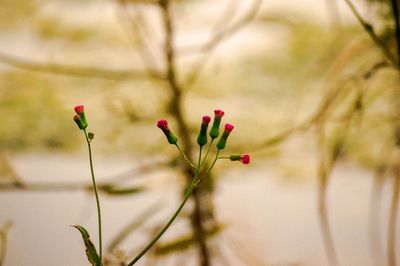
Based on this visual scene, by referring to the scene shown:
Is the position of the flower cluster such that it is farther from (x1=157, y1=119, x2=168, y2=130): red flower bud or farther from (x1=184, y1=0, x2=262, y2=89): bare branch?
(x1=184, y1=0, x2=262, y2=89): bare branch

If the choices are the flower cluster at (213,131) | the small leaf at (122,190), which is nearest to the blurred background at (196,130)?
the small leaf at (122,190)

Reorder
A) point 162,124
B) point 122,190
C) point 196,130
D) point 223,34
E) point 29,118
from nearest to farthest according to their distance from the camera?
point 162,124, point 122,190, point 223,34, point 196,130, point 29,118

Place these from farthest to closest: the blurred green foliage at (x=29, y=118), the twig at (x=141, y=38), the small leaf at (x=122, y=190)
Answer: the blurred green foliage at (x=29, y=118) < the twig at (x=141, y=38) < the small leaf at (x=122, y=190)

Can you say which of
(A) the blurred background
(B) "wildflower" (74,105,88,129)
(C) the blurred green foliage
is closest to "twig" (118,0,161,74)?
(A) the blurred background

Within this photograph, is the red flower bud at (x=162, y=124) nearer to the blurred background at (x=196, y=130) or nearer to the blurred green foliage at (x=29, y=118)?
the blurred background at (x=196, y=130)

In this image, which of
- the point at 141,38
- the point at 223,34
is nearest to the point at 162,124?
the point at 223,34

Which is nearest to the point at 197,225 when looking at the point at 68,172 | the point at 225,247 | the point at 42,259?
the point at 225,247

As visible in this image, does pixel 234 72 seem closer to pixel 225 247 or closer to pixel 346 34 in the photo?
pixel 346 34

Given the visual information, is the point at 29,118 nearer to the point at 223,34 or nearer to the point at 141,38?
the point at 141,38
